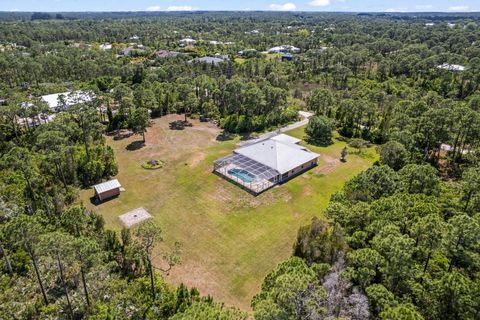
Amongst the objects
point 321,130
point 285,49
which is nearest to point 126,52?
point 285,49

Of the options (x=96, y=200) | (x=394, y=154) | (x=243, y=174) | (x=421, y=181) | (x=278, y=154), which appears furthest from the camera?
(x=278, y=154)

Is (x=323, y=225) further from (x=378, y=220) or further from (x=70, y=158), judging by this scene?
(x=70, y=158)

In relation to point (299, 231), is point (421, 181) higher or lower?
higher

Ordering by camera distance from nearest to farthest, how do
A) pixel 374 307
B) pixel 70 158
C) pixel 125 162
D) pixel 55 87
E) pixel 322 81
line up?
1. pixel 374 307
2. pixel 70 158
3. pixel 125 162
4. pixel 55 87
5. pixel 322 81

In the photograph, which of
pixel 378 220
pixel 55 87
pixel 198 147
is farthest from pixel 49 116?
pixel 378 220

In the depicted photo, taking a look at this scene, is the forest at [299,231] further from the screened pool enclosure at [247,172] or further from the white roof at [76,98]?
the screened pool enclosure at [247,172]

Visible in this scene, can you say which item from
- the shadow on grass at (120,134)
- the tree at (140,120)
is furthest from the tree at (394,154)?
the shadow on grass at (120,134)

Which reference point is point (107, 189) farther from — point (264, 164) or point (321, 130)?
point (321, 130)
